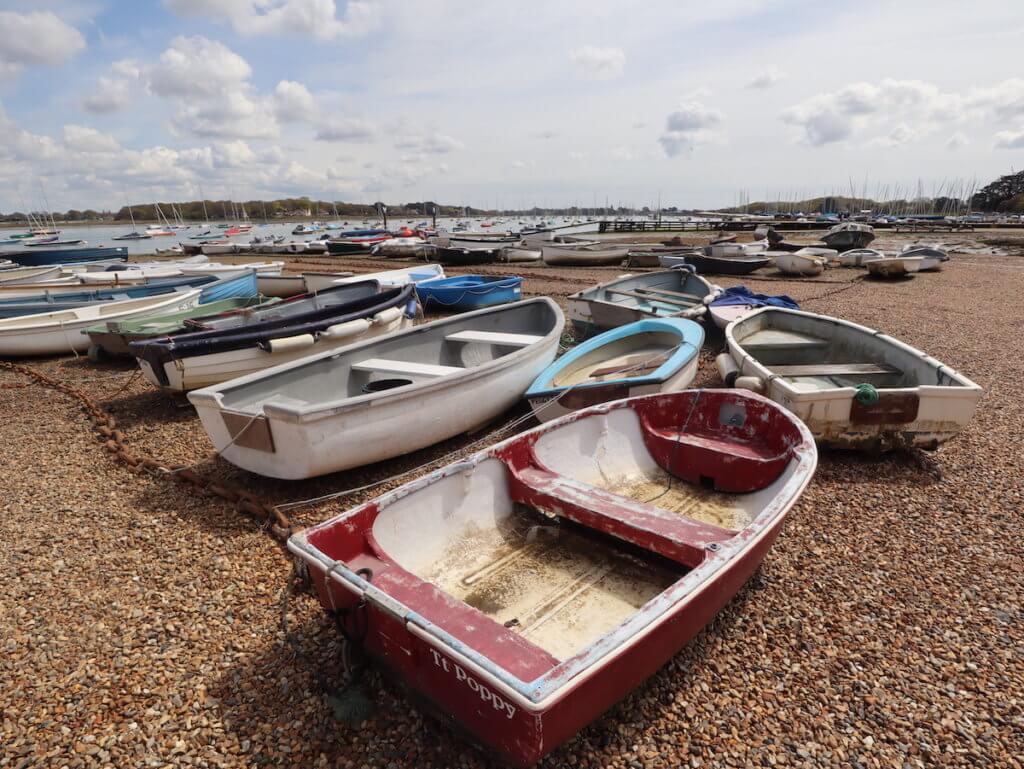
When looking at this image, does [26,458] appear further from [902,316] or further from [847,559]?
[902,316]

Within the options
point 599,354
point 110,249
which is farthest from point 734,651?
point 110,249

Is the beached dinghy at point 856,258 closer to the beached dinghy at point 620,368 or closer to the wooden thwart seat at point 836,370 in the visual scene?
the wooden thwart seat at point 836,370

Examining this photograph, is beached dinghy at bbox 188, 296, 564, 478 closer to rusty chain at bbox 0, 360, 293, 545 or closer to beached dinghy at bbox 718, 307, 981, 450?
rusty chain at bbox 0, 360, 293, 545

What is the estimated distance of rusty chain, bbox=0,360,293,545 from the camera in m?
4.91

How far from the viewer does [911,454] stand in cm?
602

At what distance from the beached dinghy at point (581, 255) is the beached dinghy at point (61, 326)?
1776 centimetres

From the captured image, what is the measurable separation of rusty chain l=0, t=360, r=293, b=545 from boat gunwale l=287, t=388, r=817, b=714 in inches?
77.7

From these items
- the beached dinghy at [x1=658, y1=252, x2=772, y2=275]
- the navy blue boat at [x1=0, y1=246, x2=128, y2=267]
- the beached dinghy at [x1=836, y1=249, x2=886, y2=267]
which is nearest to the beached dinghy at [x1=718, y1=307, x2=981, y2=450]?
the beached dinghy at [x1=658, y1=252, x2=772, y2=275]

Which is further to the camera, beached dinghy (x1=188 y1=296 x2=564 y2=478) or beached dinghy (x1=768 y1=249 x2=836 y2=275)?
beached dinghy (x1=768 y1=249 x2=836 y2=275)

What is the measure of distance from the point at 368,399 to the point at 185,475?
244 cm

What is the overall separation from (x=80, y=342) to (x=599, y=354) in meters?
11.2

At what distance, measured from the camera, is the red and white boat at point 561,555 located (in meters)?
2.38

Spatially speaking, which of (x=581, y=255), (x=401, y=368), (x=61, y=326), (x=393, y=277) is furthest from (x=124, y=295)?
(x=581, y=255)

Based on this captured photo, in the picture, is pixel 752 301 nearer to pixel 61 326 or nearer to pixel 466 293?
pixel 466 293
